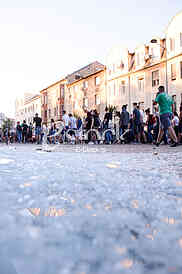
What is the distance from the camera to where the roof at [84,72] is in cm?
4181

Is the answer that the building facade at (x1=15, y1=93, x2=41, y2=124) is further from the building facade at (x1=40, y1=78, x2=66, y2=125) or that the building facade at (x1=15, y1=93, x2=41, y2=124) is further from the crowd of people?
the crowd of people

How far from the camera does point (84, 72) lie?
141 ft

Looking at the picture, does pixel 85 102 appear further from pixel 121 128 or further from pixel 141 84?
pixel 121 128

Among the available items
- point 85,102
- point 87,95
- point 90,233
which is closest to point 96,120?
point 90,233

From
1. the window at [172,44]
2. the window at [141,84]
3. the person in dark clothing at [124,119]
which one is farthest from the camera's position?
the window at [141,84]

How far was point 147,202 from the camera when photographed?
97 cm

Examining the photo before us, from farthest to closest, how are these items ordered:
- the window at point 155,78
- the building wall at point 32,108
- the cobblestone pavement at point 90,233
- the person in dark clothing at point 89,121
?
the building wall at point 32,108 < the window at point 155,78 < the person in dark clothing at point 89,121 < the cobblestone pavement at point 90,233

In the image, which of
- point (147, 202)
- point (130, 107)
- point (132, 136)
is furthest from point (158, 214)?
point (130, 107)

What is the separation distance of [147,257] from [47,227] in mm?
262

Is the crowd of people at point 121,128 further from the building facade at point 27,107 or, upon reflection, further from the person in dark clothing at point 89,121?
the building facade at point 27,107

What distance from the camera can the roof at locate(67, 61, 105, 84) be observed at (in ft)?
137

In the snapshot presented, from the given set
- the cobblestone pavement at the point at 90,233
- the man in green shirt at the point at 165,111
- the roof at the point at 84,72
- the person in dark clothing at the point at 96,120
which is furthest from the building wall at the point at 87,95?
the cobblestone pavement at the point at 90,233

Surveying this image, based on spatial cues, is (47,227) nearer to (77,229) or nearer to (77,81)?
(77,229)

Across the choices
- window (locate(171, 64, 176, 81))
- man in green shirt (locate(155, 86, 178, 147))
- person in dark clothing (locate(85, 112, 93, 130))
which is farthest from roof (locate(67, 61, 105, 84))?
man in green shirt (locate(155, 86, 178, 147))
